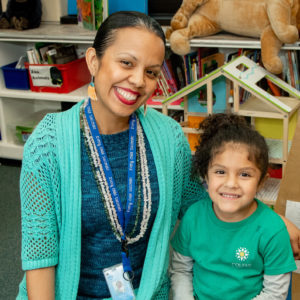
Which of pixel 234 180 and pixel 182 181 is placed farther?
pixel 182 181

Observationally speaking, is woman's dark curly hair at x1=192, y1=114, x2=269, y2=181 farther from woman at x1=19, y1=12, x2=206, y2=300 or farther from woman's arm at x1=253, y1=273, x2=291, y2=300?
woman's arm at x1=253, y1=273, x2=291, y2=300

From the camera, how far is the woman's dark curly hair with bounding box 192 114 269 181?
1208 millimetres

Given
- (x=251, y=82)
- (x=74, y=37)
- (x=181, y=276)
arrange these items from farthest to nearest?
1. (x=74, y=37)
2. (x=251, y=82)
3. (x=181, y=276)

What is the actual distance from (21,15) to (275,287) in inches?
103

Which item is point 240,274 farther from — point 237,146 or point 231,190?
point 237,146

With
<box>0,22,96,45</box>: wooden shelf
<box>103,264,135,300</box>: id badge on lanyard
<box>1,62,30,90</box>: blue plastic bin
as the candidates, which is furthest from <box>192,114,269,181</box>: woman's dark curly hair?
<box>1,62,30,90</box>: blue plastic bin

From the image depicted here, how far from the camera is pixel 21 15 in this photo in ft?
10.1

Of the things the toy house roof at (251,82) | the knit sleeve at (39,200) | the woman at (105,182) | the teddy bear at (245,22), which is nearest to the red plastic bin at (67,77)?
the teddy bear at (245,22)

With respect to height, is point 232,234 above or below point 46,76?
below

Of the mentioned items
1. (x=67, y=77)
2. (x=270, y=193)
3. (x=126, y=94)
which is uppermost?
(x=126, y=94)

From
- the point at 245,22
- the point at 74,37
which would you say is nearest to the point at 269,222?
the point at 245,22

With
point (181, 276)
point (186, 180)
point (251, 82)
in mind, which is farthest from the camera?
point (251, 82)

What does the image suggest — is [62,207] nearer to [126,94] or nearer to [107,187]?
[107,187]

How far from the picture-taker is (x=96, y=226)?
1.21m
